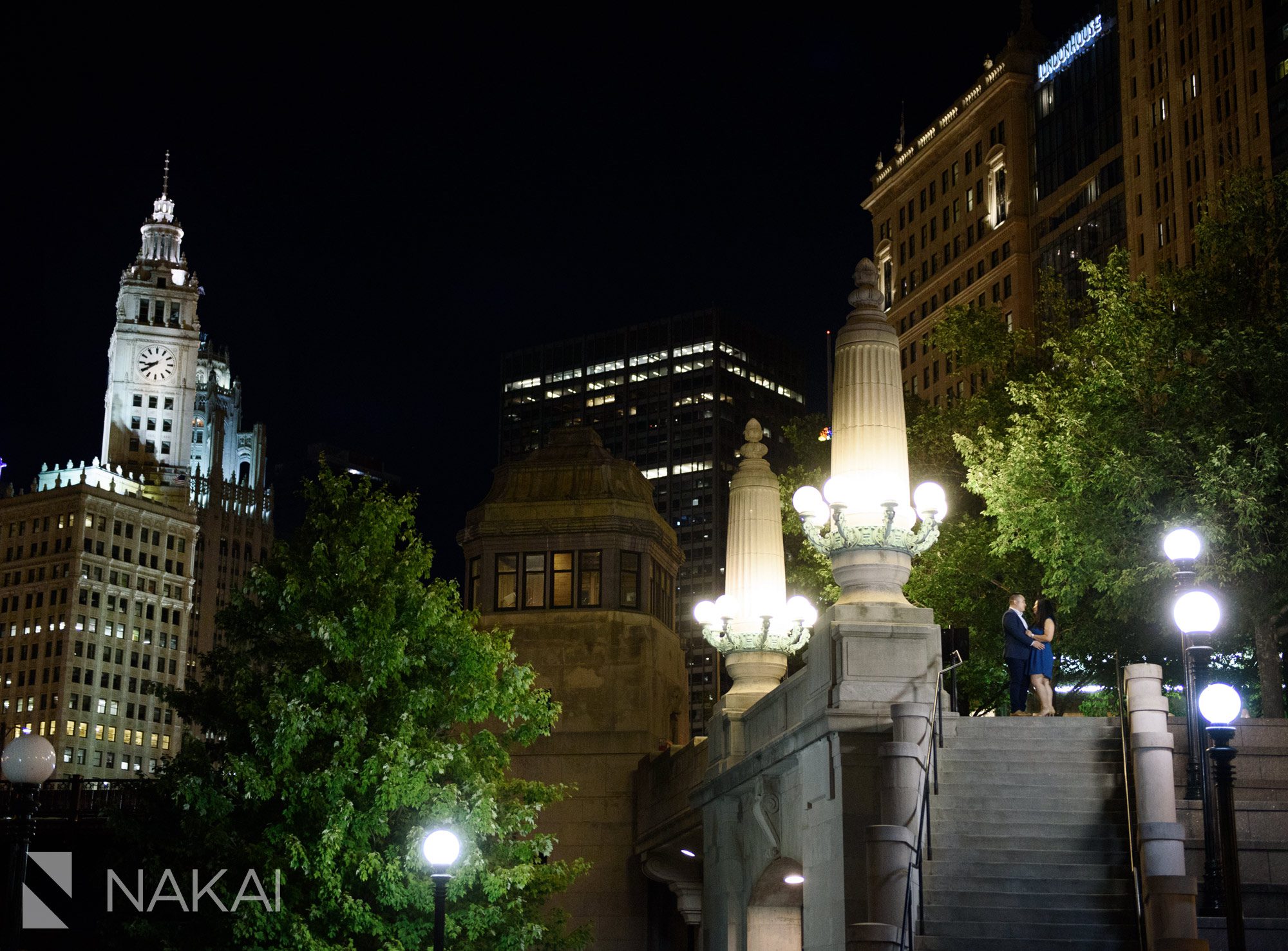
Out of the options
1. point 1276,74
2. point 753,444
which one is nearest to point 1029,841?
point 753,444

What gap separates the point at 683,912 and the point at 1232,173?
21.1 metres

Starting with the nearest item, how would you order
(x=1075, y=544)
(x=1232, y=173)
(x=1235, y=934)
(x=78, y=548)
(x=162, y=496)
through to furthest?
(x=1235, y=934) < (x=1075, y=544) < (x=1232, y=173) < (x=78, y=548) < (x=162, y=496)

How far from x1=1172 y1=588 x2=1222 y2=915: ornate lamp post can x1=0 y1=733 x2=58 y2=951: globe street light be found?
37.7ft

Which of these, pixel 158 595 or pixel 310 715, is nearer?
pixel 310 715

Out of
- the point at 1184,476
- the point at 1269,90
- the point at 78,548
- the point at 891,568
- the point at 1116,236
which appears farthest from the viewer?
the point at 78,548

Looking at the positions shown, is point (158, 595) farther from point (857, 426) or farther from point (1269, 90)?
point (857, 426)

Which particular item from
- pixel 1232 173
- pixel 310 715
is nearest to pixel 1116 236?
pixel 1232 173

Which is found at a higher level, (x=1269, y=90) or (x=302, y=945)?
(x=1269, y=90)

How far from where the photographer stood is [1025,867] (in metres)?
18.5

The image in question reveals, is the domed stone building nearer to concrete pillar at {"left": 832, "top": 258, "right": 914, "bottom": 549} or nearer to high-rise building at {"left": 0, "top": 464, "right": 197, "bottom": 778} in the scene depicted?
concrete pillar at {"left": 832, "top": 258, "right": 914, "bottom": 549}

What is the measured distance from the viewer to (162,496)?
19088cm

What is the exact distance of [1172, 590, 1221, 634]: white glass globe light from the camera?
51.0 feet

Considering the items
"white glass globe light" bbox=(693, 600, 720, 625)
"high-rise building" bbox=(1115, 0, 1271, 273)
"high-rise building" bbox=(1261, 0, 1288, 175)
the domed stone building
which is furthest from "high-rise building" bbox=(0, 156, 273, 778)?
"white glass globe light" bbox=(693, 600, 720, 625)

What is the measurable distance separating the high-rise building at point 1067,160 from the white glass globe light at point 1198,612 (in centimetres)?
8554
